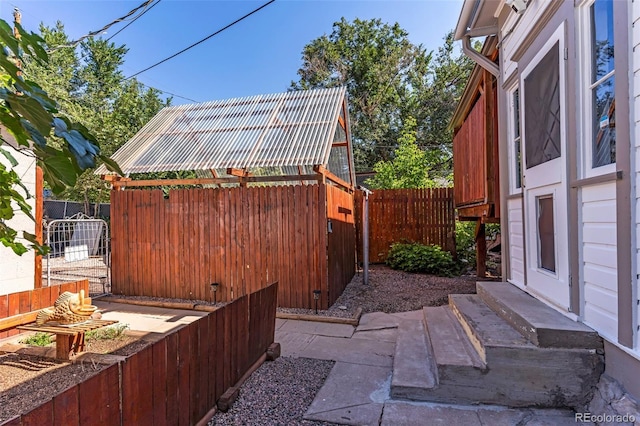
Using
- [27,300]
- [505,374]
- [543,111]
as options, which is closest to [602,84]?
[543,111]

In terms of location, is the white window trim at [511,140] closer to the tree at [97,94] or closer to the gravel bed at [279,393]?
the gravel bed at [279,393]

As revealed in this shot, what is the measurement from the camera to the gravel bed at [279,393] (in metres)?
2.40

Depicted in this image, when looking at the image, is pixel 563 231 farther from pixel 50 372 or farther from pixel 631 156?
pixel 50 372

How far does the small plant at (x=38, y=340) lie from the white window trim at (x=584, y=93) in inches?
211

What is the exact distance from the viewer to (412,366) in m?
2.83

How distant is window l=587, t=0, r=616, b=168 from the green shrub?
18.2ft

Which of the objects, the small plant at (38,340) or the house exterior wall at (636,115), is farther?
the small plant at (38,340)

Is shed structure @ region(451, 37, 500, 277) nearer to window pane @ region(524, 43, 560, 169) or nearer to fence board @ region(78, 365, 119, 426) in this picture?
window pane @ region(524, 43, 560, 169)

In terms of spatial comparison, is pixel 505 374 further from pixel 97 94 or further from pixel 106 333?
pixel 97 94

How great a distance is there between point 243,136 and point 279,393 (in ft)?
15.1

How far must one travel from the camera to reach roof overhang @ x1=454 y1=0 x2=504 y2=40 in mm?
3657

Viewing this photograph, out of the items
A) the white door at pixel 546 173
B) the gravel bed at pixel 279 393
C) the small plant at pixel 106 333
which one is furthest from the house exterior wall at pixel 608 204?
the small plant at pixel 106 333

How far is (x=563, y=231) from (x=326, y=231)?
3.13 meters

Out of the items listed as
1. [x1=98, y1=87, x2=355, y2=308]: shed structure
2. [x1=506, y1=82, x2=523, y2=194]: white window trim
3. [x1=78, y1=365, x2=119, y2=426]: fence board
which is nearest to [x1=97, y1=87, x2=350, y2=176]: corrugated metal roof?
[x1=98, y1=87, x2=355, y2=308]: shed structure
